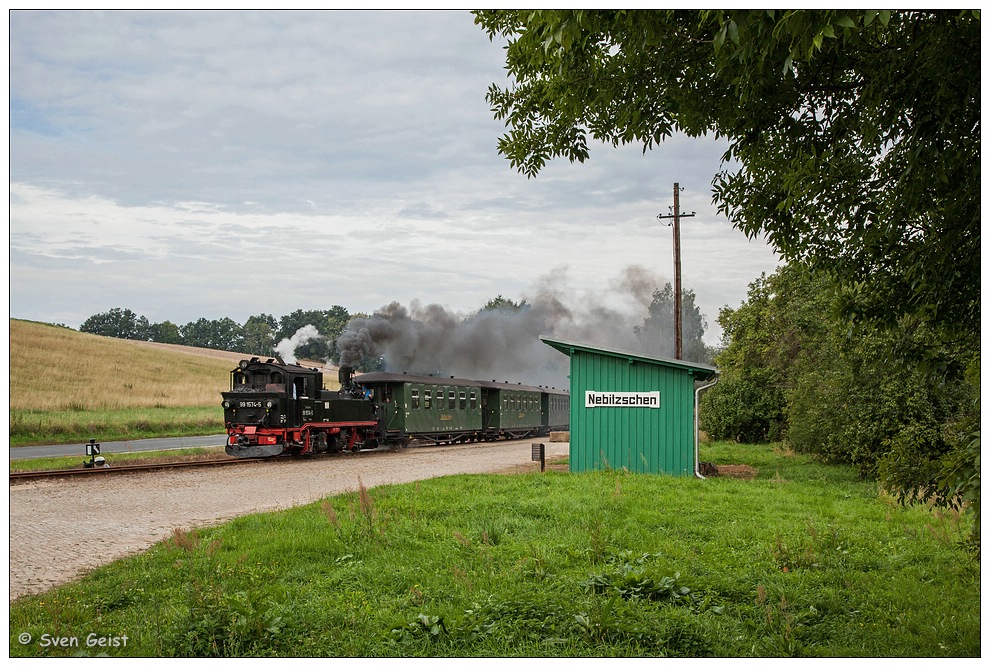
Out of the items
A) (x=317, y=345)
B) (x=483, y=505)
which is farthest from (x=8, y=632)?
(x=317, y=345)

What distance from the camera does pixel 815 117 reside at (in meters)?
6.23

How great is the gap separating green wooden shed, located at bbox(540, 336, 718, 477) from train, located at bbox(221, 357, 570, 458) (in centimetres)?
888

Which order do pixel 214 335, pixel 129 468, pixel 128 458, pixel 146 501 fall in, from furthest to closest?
pixel 214 335
pixel 128 458
pixel 129 468
pixel 146 501

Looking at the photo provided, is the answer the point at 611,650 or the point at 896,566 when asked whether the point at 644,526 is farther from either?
the point at 611,650

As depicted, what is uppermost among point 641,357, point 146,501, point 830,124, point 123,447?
point 830,124

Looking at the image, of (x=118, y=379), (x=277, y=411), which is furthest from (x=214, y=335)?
(x=118, y=379)

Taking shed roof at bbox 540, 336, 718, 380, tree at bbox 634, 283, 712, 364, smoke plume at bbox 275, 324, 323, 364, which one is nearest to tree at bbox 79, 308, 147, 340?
shed roof at bbox 540, 336, 718, 380

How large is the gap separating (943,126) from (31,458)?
65.8 ft

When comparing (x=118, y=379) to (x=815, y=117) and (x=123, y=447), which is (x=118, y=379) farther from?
(x=815, y=117)

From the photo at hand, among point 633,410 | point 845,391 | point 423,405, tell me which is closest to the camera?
point 633,410

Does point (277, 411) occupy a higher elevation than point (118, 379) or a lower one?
lower

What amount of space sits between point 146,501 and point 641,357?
31.7 ft

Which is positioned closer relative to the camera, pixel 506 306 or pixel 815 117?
pixel 815 117

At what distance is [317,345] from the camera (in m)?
28.9
